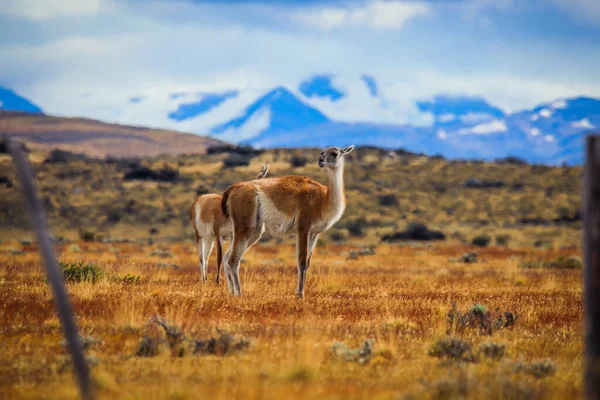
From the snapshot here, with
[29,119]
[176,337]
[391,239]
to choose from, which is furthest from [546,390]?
[29,119]

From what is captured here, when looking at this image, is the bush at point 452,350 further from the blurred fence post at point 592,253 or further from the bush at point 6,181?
the bush at point 6,181

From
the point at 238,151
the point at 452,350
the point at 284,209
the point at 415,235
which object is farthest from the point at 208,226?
the point at 238,151

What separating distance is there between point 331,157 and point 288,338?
518 cm

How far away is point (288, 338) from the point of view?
884cm

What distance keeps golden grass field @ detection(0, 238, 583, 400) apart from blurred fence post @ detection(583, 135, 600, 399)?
929 mm

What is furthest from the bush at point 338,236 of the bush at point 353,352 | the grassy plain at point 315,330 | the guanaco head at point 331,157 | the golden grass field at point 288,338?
the bush at point 353,352

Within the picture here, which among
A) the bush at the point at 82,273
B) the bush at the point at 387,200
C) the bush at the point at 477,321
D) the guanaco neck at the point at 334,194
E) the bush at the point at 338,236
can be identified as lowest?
the bush at the point at 477,321

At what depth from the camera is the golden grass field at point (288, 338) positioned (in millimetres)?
6629

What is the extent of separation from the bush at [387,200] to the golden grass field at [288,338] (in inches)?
1467

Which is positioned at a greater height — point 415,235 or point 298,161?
point 298,161

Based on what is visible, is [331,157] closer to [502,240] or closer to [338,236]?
[502,240]

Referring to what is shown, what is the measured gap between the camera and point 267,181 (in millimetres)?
13164

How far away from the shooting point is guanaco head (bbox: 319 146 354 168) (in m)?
13.2

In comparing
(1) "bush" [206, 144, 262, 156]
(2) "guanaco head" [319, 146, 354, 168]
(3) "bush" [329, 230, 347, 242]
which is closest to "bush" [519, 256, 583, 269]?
(2) "guanaco head" [319, 146, 354, 168]
